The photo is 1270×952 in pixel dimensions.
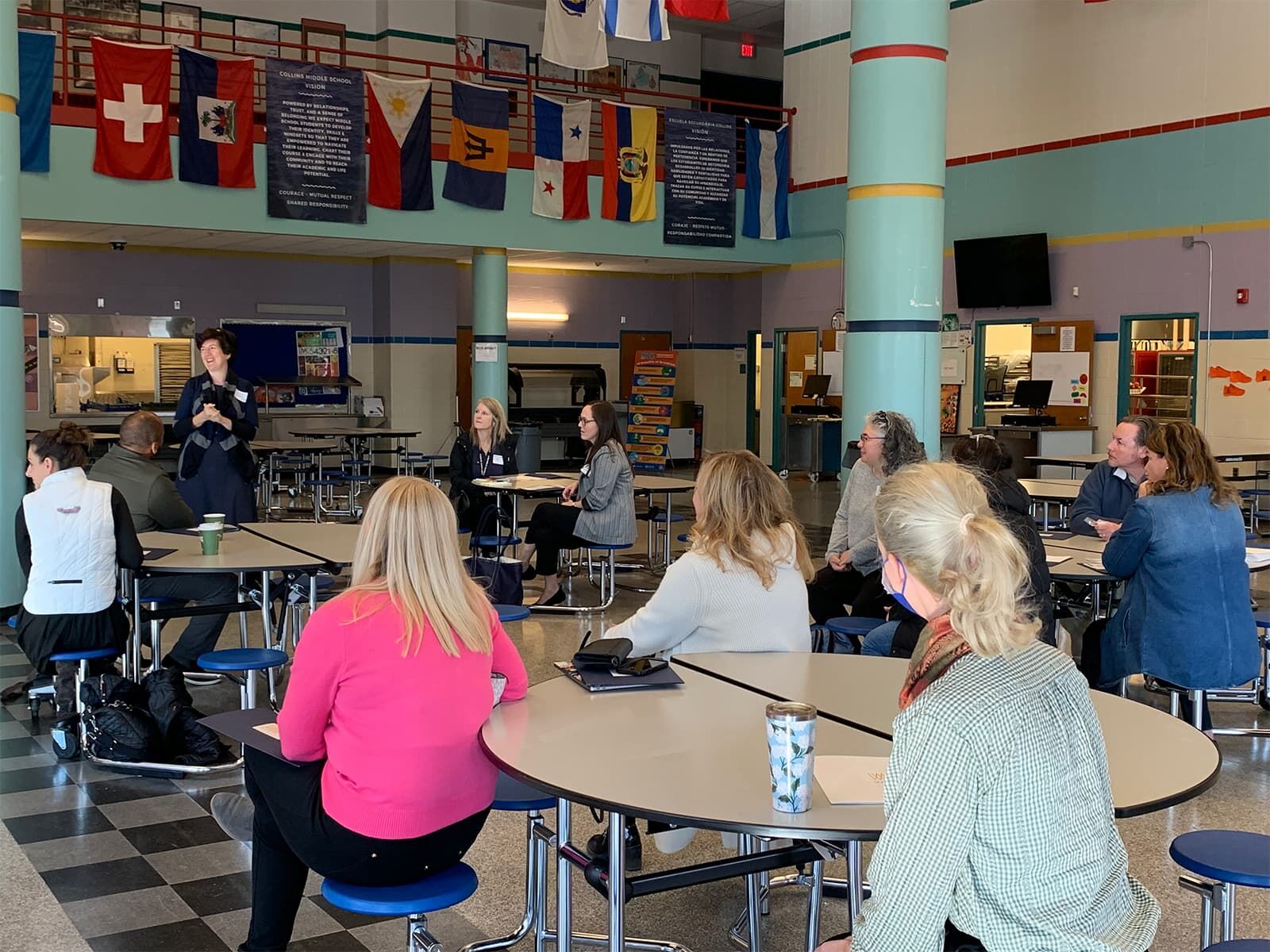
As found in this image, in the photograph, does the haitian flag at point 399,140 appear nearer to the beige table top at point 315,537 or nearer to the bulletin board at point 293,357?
the bulletin board at point 293,357

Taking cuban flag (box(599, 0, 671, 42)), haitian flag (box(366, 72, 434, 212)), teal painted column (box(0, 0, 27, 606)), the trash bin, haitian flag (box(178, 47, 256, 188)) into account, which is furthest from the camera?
the trash bin

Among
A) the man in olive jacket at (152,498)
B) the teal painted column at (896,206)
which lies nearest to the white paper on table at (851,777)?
the man in olive jacket at (152,498)

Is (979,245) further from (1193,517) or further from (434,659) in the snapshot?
(434,659)

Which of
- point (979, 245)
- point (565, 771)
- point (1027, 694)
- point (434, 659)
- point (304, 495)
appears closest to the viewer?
point (1027, 694)

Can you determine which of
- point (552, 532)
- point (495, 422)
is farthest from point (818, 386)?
point (552, 532)

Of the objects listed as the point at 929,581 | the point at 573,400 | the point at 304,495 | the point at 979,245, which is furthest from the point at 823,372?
the point at 929,581

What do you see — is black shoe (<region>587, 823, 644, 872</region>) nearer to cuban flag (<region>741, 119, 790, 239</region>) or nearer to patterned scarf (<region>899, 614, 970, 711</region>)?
patterned scarf (<region>899, 614, 970, 711</region>)

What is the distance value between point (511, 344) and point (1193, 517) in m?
15.0

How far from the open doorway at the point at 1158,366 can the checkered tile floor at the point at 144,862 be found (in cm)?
1021

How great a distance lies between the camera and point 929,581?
6.37 ft

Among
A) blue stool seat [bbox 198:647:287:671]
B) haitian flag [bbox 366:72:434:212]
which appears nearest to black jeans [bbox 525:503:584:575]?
blue stool seat [bbox 198:647:287:671]

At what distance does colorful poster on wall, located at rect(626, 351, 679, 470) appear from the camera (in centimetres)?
1725

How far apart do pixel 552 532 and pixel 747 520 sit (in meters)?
4.45

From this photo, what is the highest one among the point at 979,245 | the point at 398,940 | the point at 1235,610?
the point at 979,245
